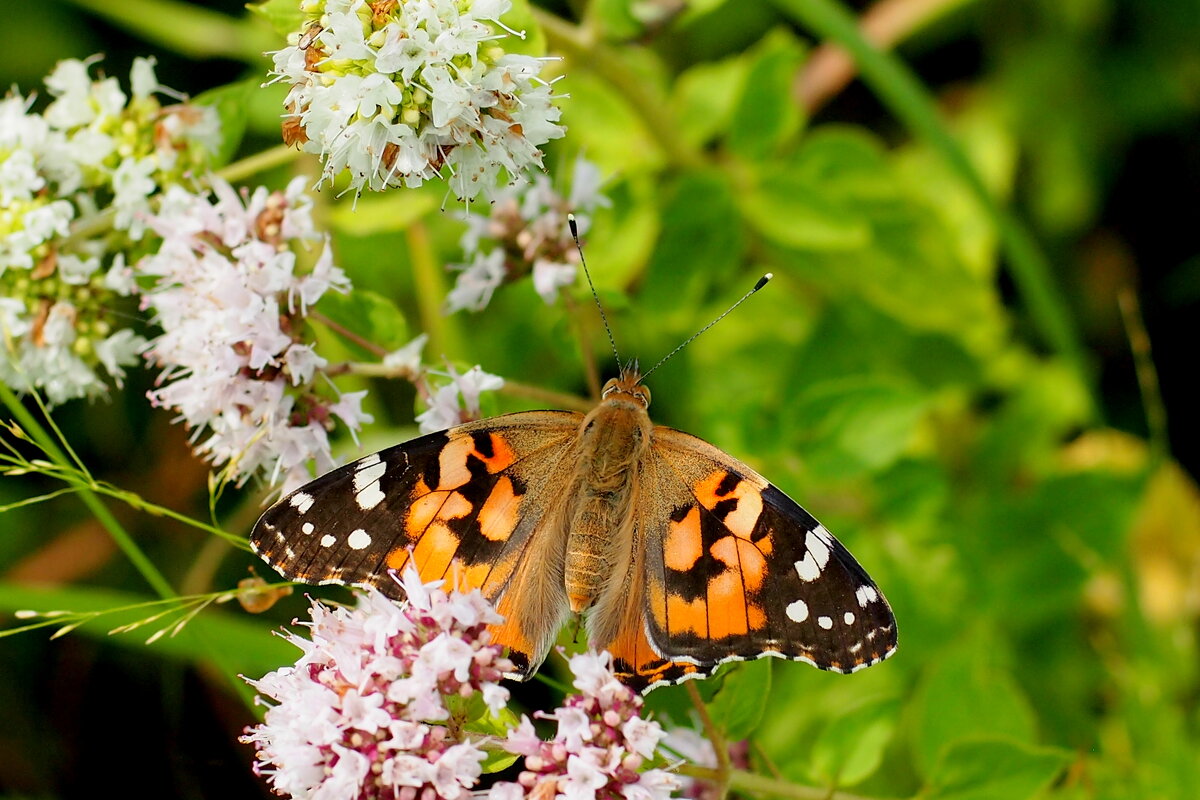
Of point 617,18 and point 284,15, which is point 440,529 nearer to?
point 284,15

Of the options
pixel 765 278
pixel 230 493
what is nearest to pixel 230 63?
pixel 230 493

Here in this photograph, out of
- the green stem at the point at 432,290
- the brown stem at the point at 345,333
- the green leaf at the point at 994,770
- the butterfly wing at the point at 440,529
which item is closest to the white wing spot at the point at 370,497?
the butterfly wing at the point at 440,529

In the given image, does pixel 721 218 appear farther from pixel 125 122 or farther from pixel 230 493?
pixel 230 493

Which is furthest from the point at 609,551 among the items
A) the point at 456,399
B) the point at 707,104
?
the point at 707,104

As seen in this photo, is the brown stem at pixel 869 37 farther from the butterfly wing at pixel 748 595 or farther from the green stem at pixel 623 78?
the butterfly wing at pixel 748 595

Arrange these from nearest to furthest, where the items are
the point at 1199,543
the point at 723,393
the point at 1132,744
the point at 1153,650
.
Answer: the point at 1132,744
the point at 1153,650
the point at 723,393
the point at 1199,543

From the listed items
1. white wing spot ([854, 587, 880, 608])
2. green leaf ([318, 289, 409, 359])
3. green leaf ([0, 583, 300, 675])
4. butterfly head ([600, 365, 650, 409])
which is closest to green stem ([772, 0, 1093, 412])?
butterfly head ([600, 365, 650, 409])

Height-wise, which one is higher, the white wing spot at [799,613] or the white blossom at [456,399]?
the white blossom at [456,399]
